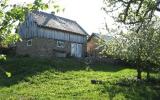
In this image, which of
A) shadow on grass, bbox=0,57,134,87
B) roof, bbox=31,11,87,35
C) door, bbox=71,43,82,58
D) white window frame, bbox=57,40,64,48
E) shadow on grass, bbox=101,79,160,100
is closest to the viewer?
shadow on grass, bbox=101,79,160,100

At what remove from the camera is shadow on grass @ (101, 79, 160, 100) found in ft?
107

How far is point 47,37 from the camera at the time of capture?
67438 millimetres

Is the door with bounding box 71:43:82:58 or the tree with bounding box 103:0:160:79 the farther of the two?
the door with bounding box 71:43:82:58

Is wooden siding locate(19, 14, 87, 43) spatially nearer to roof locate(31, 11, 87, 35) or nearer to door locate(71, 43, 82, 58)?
roof locate(31, 11, 87, 35)

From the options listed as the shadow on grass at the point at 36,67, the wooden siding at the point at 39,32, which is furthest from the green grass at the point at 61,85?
the wooden siding at the point at 39,32

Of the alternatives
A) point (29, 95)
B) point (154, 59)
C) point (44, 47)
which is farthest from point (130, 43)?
point (44, 47)

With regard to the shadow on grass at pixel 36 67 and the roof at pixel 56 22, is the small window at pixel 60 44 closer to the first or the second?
the roof at pixel 56 22

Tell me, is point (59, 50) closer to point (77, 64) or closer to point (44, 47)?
point (44, 47)

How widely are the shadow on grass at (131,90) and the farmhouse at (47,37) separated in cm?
2707

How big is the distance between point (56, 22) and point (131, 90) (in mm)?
36756

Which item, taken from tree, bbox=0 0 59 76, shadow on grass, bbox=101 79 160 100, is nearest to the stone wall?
shadow on grass, bbox=101 79 160 100

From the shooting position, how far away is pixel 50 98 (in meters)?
30.6

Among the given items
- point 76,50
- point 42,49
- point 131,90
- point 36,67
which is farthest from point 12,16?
point 76,50

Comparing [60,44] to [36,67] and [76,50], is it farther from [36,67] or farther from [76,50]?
[36,67]
